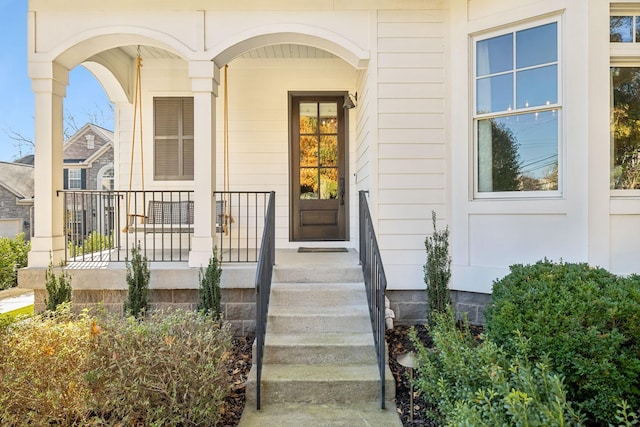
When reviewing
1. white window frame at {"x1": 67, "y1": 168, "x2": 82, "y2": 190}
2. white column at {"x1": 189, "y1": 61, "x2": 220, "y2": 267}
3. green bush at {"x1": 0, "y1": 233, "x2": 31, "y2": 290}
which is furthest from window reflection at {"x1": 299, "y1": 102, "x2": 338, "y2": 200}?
white window frame at {"x1": 67, "y1": 168, "x2": 82, "y2": 190}

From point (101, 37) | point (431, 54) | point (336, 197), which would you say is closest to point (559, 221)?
point (431, 54)

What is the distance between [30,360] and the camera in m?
2.52

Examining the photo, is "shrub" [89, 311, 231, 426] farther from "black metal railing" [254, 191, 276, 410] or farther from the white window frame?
the white window frame

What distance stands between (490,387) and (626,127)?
285cm

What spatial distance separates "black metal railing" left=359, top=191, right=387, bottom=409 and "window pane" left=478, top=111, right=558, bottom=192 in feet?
4.22

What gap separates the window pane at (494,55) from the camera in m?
3.85

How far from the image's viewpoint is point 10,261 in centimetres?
795

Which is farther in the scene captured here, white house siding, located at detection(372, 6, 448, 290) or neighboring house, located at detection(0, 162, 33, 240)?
neighboring house, located at detection(0, 162, 33, 240)

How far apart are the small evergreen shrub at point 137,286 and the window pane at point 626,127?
4395mm

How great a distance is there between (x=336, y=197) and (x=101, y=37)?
340cm

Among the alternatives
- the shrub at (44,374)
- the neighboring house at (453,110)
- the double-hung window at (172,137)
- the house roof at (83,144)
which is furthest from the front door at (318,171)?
the house roof at (83,144)

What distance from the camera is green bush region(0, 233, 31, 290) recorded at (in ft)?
25.3

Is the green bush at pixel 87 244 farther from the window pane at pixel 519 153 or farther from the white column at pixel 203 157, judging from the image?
the window pane at pixel 519 153

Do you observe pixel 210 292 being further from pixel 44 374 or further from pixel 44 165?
pixel 44 165
